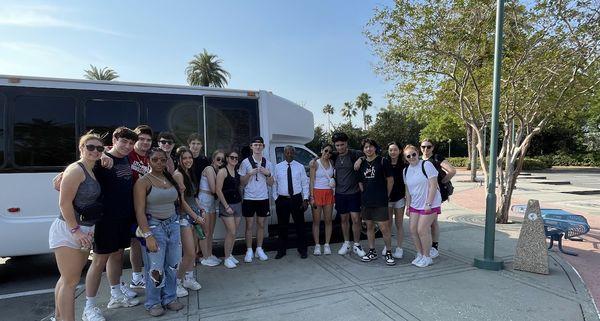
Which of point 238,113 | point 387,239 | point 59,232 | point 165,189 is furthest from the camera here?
point 238,113

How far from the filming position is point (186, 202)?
4.50m

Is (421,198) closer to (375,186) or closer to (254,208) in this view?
(375,186)

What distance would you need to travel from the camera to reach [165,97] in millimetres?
5719

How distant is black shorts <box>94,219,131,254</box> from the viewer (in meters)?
3.69

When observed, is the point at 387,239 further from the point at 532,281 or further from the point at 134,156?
the point at 134,156

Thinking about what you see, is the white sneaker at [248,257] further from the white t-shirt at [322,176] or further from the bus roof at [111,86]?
the bus roof at [111,86]

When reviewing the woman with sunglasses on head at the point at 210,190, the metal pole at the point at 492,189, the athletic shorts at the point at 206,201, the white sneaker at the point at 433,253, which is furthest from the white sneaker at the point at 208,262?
the metal pole at the point at 492,189

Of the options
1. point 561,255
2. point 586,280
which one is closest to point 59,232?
point 586,280

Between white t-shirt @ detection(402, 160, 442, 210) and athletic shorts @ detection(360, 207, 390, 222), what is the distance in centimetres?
40

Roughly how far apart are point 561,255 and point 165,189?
20.5ft

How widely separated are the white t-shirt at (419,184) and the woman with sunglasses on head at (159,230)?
3.25 meters

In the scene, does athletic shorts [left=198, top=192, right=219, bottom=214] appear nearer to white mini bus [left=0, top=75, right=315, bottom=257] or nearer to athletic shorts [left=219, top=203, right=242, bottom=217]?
athletic shorts [left=219, top=203, right=242, bottom=217]

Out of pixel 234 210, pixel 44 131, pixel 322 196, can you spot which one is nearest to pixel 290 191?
pixel 322 196

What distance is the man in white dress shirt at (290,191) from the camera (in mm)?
5789
